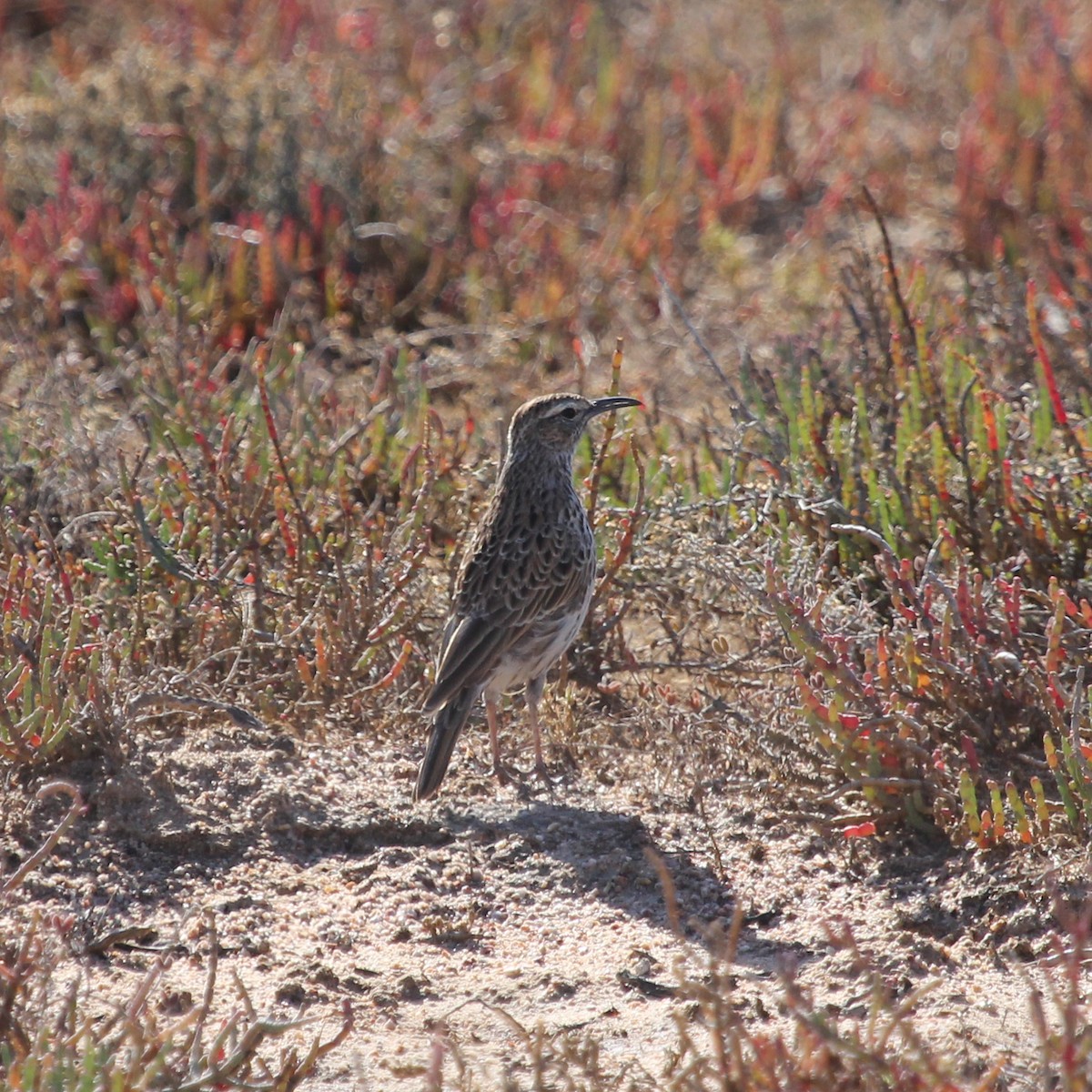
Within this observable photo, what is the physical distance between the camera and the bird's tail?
481 centimetres

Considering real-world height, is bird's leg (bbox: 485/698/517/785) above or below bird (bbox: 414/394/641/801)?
below

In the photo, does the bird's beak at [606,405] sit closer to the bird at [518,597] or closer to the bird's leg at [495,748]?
the bird at [518,597]

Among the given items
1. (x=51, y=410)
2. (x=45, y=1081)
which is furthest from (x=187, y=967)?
(x=51, y=410)

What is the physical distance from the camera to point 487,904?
4555 mm

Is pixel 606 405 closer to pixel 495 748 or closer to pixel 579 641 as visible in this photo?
pixel 579 641

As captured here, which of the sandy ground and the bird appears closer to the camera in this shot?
the sandy ground

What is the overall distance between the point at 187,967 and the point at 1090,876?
2.36 metres

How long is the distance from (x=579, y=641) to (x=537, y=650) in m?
0.57

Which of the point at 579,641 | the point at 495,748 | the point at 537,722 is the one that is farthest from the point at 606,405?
the point at 495,748

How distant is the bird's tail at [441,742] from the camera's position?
4.81 m

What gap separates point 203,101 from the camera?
9.29m

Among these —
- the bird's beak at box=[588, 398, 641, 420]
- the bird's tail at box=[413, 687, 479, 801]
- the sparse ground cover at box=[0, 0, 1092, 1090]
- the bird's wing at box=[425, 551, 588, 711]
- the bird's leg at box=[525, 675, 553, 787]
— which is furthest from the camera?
the bird's beak at box=[588, 398, 641, 420]

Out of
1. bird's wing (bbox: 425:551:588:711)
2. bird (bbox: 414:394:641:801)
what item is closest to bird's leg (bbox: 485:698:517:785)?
bird (bbox: 414:394:641:801)

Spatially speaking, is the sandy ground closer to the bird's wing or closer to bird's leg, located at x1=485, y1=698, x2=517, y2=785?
bird's leg, located at x1=485, y1=698, x2=517, y2=785
